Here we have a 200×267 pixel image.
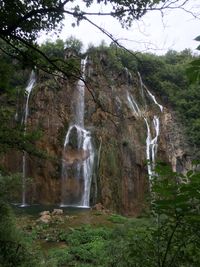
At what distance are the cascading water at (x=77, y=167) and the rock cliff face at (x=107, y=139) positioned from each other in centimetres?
12

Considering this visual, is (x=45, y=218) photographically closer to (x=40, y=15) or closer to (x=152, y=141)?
(x=152, y=141)

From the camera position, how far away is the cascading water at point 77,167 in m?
19.6

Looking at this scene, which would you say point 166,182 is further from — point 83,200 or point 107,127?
point 107,127

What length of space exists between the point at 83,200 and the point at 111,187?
64.3 inches

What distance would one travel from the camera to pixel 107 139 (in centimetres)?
2061

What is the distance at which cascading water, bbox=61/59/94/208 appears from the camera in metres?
19.6

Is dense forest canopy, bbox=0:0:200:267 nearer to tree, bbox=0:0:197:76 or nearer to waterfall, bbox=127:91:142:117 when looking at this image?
tree, bbox=0:0:197:76

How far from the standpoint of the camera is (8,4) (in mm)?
3293

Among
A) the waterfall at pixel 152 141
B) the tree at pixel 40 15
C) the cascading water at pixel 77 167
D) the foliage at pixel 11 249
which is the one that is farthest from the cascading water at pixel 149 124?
the tree at pixel 40 15

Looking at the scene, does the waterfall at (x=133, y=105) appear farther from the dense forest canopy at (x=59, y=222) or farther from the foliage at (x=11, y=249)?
the foliage at (x=11, y=249)

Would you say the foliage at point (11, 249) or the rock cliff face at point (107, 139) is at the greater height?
the rock cliff face at point (107, 139)

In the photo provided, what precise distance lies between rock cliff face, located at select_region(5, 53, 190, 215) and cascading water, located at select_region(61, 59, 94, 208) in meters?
0.12

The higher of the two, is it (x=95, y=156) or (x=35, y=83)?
(x=35, y=83)

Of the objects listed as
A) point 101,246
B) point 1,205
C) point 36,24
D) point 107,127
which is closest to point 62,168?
point 107,127
